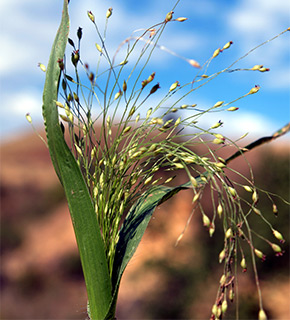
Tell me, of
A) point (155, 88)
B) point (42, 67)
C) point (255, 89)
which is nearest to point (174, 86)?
point (155, 88)

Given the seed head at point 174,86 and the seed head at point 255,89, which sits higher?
the seed head at point 174,86

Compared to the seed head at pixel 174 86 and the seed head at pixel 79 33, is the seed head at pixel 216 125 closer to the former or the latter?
the seed head at pixel 174 86

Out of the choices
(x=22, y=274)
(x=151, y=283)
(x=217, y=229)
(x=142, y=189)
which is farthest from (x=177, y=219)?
(x=142, y=189)

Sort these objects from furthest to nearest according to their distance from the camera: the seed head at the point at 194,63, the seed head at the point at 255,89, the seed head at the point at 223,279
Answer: the seed head at the point at 255,89 < the seed head at the point at 223,279 < the seed head at the point at 194,63

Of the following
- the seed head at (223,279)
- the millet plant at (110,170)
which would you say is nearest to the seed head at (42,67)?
the millet plant at (110,170)

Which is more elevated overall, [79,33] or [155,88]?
[79,33]

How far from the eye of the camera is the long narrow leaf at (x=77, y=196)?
0.99m

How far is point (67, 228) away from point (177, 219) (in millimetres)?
4543

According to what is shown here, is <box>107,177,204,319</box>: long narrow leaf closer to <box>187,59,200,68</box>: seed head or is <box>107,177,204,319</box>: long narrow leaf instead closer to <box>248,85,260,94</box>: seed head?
<box>248,85,260,94</box>: seed head

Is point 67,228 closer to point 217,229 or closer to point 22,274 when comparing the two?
point 22,274

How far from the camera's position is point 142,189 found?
1.14 m

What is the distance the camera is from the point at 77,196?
101 centimetres

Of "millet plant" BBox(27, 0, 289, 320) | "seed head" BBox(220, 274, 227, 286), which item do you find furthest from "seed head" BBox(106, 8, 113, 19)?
"seed head" BBox(220, 274, 227, 286)

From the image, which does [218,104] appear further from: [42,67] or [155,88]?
[42,67]
